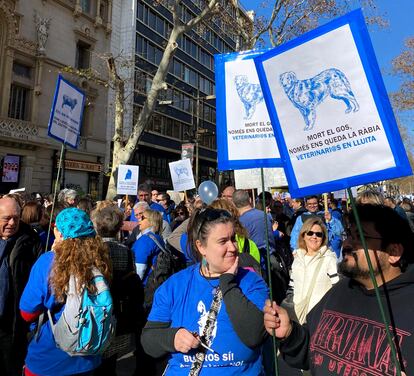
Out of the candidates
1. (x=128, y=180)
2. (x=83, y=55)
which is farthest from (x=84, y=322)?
(x=83, y=55)

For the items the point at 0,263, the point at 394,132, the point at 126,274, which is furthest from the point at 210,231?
the point at 0,263

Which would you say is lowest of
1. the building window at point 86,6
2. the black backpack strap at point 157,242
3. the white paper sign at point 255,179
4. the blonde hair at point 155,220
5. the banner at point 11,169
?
the black backpack strap at point 157,242

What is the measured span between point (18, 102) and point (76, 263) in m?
22.1

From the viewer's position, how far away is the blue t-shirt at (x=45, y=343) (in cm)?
248

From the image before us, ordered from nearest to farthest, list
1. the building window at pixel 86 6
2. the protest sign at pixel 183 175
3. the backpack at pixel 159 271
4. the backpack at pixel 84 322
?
the backpack at pixel 84 322
the backpack at pixel 159 271
the protest sign at pixel 183 175
the building window at pixel 86 6

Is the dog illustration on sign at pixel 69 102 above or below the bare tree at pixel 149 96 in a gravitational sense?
below

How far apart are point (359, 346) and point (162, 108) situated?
32.4 metres

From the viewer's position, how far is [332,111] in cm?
180

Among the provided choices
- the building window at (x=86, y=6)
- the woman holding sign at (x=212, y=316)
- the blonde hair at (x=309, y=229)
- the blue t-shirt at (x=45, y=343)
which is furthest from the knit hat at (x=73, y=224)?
the building window at (x=86, y=6)

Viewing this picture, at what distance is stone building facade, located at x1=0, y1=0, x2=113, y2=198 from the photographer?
2042 cm

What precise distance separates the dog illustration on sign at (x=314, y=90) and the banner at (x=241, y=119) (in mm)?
790

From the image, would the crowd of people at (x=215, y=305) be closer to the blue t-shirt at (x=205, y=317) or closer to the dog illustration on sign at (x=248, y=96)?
the blue t-shirt at (x=205, y=317)

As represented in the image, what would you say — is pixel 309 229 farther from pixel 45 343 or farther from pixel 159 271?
pixel 45 343

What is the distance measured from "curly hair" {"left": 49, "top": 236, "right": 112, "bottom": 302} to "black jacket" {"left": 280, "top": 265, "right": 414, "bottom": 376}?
1325 millimetres
